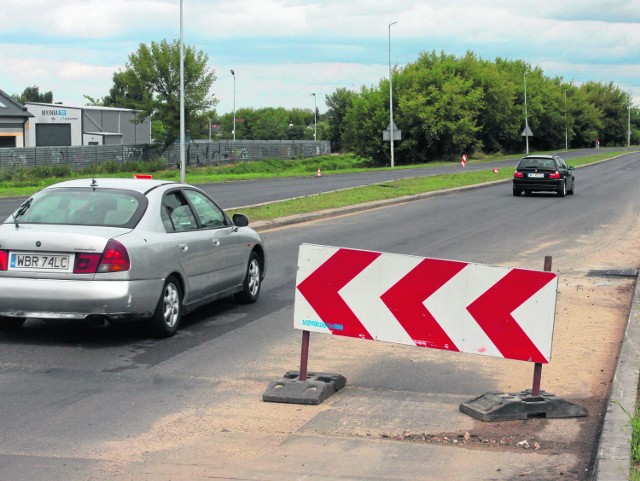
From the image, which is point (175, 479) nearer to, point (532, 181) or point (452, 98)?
point (532, 181)

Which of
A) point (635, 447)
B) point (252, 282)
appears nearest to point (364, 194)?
point (252, 282)

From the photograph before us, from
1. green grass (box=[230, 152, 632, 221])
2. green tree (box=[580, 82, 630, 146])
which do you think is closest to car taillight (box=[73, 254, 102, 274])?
green grass (box=[230, 152, 632, 221])

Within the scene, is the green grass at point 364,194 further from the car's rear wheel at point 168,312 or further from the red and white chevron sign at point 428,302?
the red and white chevron sign at point 428,302

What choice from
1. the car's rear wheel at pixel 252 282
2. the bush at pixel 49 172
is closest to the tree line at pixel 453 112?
the bush at pixel 49 172

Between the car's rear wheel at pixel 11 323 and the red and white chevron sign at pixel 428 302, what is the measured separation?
3.59 metres

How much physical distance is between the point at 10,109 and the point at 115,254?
7479cm

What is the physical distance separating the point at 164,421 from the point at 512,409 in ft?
7.73

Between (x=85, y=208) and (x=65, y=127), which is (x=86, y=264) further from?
(x=65, y=127)

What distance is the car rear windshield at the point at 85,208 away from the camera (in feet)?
31.4

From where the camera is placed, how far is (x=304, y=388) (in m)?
7.42

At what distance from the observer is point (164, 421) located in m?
6.71

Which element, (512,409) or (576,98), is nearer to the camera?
(512,409)

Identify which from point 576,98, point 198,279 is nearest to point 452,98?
point 576,98

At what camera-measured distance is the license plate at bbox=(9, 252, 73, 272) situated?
897cm
